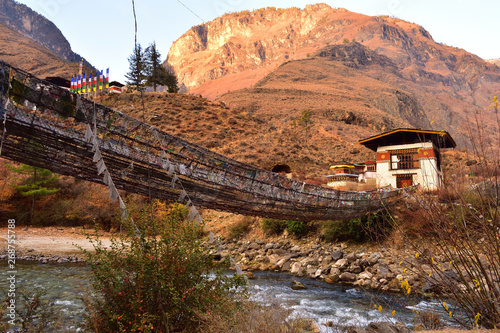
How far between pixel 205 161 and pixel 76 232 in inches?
775

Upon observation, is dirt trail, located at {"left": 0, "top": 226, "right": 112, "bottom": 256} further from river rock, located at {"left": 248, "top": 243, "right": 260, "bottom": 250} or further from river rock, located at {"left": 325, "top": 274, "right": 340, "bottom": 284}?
river rock, located at {"left": 325, "top": 274, "right": 340, "bottom": 284}

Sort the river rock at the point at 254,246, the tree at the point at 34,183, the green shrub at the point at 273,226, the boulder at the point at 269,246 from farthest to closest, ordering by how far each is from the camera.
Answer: the tree at the point at 34,183 < the green shrub at the point at 273,226 < the river rock at the point at 254,246 < the boulder at the point at 269,246

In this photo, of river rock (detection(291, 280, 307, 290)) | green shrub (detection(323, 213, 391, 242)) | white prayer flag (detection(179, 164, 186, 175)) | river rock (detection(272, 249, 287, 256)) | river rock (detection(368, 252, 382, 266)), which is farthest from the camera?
river rock (detection(272, 249, 287, 256))

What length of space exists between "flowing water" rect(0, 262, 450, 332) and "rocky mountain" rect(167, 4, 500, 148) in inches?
1598

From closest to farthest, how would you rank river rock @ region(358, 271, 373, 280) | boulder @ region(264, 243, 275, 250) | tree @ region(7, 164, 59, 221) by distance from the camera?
1. river rock @ region(358, 271, 373, 280)
2. boulder @ region(264, 243, 275, 250)
3. tree @ region(7, 164, 59, 221)

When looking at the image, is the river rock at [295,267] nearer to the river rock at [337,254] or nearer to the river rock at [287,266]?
the river rock at [287,266]

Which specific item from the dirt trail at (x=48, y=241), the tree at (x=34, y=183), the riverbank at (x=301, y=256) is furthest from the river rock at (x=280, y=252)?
the tree at (x=34, y=183)

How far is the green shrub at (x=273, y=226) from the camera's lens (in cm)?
1911

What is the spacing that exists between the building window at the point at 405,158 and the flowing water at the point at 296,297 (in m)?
12.2

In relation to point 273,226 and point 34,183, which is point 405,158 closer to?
point 273,226

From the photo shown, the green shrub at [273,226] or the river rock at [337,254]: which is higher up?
the green shrub at [273,226]

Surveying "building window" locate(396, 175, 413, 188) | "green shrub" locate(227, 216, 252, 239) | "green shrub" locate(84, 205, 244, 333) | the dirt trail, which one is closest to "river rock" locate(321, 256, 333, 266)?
"green shrub" locate(227, 216, 252, 239)

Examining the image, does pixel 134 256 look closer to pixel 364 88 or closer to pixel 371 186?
pixel 371 186

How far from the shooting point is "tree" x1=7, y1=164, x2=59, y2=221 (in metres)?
21.7
